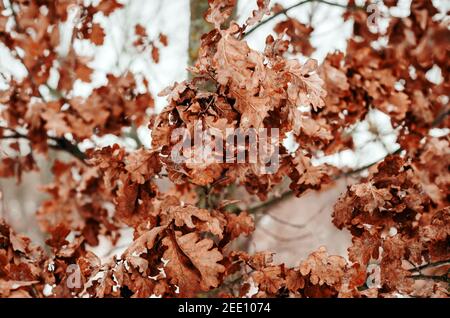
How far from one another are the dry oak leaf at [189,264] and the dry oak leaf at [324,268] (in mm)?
341

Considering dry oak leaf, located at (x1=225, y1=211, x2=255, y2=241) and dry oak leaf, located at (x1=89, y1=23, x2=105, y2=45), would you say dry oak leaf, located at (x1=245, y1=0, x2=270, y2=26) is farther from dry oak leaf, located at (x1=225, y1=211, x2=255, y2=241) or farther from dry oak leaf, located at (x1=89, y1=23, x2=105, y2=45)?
dry oak leaf, located at (x1=89, y1=23, x2=105, y2=45)

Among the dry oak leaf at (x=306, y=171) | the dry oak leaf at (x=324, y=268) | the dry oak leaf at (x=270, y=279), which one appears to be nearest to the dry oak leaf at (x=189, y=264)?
the dry oak leaf at (x=270, y=279)

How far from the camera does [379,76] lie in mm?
2197

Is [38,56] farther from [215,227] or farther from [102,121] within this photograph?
[215,227]

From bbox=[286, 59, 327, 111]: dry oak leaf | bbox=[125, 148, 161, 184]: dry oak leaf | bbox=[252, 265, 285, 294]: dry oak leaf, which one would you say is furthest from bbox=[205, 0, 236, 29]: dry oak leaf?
bbox=[252, 265, 285, 294]: dry oak leaf

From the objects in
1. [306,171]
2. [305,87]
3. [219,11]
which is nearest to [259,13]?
[219,11]

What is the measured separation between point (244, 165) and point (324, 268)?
489 mm

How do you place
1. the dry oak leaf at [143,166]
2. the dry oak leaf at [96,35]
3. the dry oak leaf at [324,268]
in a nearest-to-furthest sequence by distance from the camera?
the dry oak leaf at [324,268] → the dry oak leaf at [143,166] → the dry oak leaf at [96,35]

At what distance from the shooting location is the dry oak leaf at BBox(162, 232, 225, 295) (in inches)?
55.8

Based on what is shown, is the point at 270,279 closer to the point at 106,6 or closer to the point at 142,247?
the point at 142,247

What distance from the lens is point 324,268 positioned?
152 centimetres

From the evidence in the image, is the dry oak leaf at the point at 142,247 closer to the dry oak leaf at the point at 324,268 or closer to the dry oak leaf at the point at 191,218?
the dry oak leaf at the point at 191,218

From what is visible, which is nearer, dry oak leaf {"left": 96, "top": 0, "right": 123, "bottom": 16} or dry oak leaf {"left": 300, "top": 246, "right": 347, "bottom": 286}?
dry oak leaf {"left": 300, "top": 246, "right": 347, "bottom": 286}

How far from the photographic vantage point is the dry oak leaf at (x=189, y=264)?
1417mm
